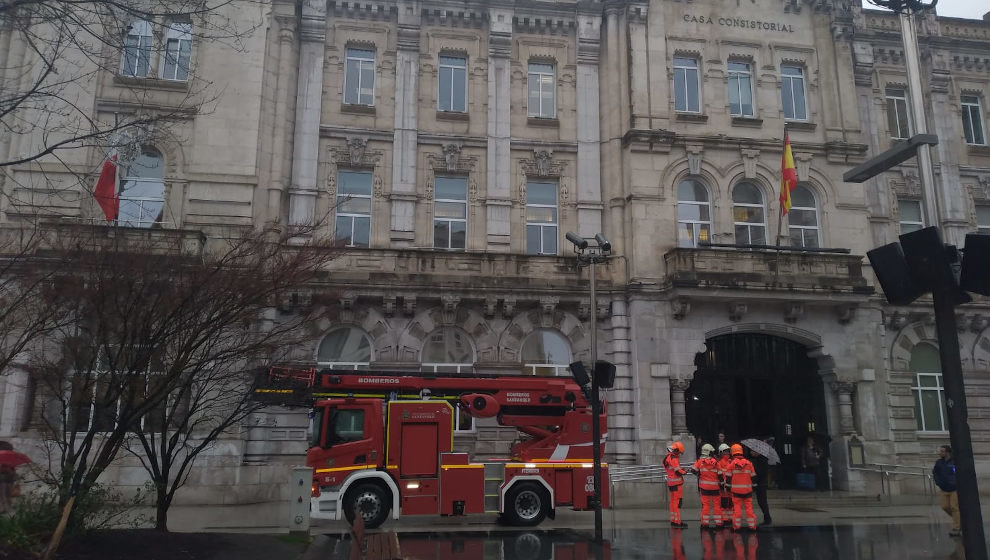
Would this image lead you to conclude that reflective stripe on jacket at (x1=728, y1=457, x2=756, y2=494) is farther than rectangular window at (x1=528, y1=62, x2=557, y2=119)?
No

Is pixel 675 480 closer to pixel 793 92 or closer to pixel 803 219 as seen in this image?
pixel 803 219

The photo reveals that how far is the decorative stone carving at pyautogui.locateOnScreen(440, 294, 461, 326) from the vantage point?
2298 cm

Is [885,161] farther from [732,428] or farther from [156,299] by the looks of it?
[732,428]

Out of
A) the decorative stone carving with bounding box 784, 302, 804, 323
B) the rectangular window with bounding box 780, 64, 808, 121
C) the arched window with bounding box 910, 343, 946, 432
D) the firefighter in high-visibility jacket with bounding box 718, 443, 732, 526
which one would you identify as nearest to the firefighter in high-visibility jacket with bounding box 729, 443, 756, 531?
the firefighter in high-visibility jacket with bounding box 718, 443, 732, 526

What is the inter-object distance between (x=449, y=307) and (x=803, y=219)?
13.7m

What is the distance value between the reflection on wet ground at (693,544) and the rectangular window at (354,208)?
11.6 meters

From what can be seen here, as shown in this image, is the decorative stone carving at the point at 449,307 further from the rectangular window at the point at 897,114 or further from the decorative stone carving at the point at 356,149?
the rectangular window at the point at 897,114

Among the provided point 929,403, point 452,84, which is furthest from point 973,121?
point 452,84

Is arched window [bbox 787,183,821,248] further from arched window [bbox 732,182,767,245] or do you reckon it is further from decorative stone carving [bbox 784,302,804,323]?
decorative stone carving [bbox 784,302,804,323]

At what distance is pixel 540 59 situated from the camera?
26516 mm

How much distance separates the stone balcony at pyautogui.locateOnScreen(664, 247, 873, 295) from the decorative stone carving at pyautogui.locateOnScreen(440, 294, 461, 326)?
714 centimetres

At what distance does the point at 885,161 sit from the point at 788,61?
23.3 m

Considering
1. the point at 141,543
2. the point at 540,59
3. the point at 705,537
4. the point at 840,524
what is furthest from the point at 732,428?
the point at 141,543

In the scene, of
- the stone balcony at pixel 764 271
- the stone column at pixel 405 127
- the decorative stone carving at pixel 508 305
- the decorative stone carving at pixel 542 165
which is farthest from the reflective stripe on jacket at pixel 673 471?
the decorative stone carving at pixel 542 165
